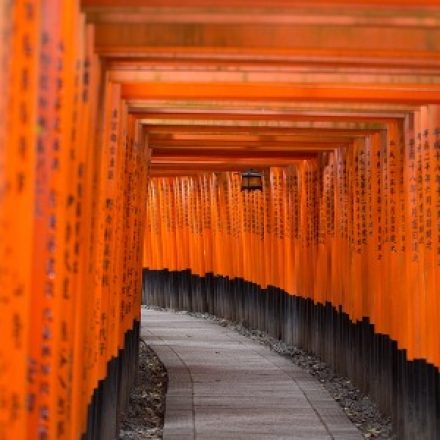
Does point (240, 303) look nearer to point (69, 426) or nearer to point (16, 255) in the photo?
point (69, 426)

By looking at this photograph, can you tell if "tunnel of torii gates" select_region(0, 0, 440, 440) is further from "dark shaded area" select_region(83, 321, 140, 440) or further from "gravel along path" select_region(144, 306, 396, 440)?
"gravel along path" select_region(144, 306, 396, 440)

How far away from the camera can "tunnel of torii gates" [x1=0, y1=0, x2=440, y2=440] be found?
5.66 meters

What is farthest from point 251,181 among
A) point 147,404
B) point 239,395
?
point 147,404

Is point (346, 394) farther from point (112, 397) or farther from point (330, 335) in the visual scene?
point (112, 397)

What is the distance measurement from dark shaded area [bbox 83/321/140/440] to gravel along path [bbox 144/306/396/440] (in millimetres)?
2771

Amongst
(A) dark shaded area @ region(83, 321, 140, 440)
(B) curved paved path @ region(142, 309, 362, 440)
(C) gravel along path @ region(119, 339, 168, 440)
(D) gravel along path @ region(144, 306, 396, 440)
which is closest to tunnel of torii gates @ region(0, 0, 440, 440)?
(A) dark shaded area @ region(83, 321, 140, 440)

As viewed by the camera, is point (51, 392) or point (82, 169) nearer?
point (51, 392)

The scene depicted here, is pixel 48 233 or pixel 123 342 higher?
pixel 48 233

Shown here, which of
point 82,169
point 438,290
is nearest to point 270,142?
point 438,290

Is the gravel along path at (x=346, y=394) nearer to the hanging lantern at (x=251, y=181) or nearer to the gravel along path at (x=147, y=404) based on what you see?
the gravel along path at (x=147, y=404)

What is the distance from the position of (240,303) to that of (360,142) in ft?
32.9

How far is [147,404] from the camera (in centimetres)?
1464

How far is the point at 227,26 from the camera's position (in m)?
8.56

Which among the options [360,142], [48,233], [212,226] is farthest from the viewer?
[212,226]
